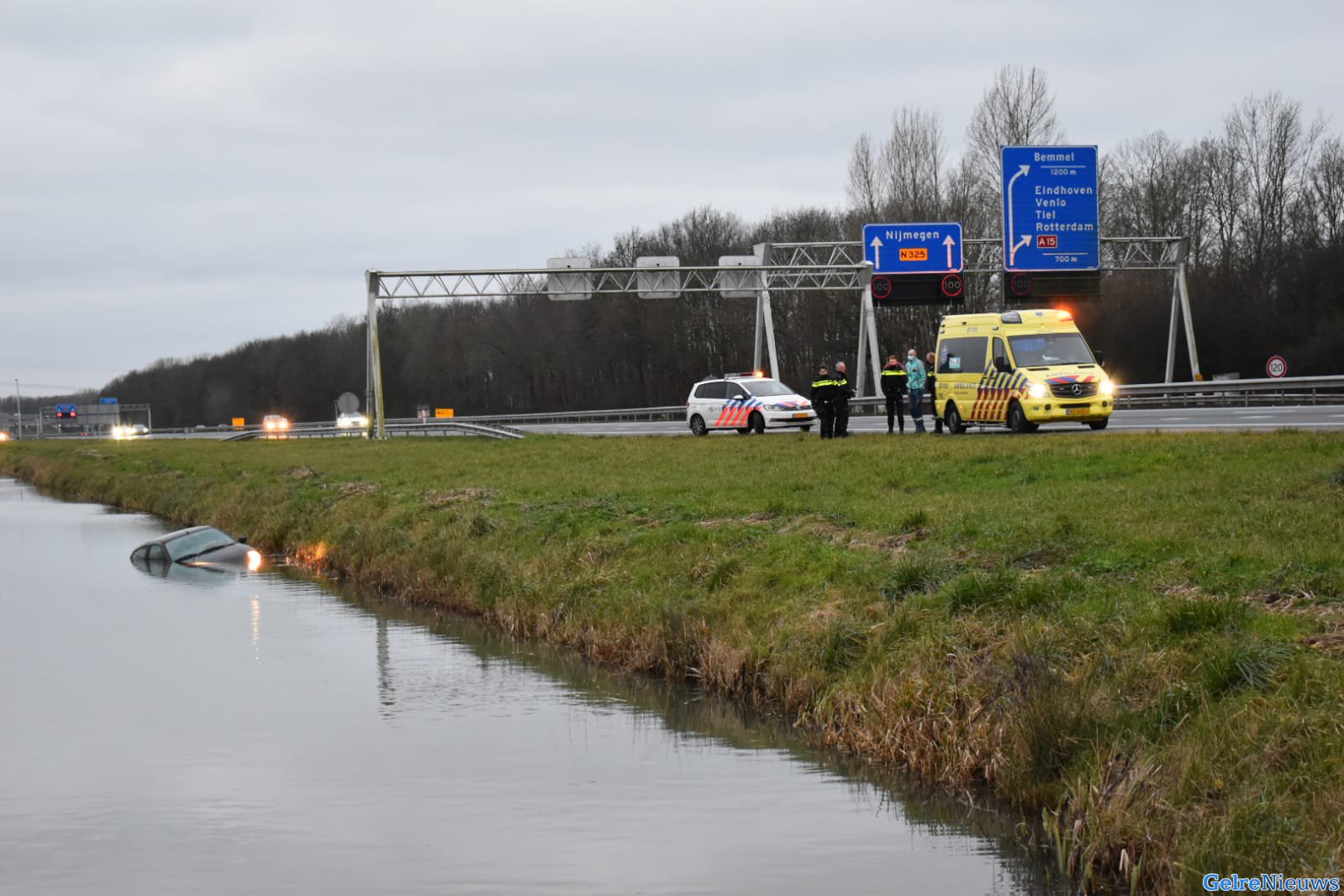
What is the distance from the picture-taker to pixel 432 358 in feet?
427

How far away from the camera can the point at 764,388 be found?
40.5m

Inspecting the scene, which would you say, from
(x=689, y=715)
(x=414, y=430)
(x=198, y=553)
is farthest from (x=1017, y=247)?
(x=689, y=715)

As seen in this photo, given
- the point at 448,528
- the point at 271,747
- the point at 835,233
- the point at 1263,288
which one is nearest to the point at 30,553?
the point at 448,528

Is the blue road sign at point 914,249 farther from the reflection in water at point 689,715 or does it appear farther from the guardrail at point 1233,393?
the reflection in water at point 689,715

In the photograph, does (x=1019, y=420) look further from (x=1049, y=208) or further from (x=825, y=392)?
(x=1049, y=208)

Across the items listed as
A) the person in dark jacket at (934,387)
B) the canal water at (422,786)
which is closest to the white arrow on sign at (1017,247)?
the person in dark jacket at (934,387)

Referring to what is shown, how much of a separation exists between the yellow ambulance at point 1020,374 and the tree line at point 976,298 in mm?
17626

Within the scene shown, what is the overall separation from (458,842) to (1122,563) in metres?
5.78

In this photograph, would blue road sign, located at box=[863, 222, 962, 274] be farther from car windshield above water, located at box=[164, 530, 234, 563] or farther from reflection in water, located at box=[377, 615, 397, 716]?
reflection in water, located at box=[377, 615, 397, 716]

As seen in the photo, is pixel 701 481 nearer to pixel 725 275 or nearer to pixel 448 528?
pixel 448 528

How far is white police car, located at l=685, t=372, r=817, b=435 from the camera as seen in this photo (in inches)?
1556

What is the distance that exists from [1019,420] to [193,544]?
1545 centimetres

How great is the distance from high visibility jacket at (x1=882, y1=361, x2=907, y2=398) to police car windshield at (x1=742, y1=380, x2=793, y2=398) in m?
8.06

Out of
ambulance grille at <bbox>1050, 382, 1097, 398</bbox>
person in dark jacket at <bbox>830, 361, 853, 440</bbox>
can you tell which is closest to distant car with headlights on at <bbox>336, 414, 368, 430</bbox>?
person in dark jacket at <bbox>830, 361, 853, 440</bbox>
